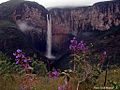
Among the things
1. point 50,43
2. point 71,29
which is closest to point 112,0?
point 71,29

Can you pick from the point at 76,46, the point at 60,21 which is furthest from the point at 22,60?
the point at 60,21

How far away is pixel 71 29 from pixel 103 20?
55.1 feet

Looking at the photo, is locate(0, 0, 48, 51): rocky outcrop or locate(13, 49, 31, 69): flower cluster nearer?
locate(13, 49, 31, 69): flower cluster

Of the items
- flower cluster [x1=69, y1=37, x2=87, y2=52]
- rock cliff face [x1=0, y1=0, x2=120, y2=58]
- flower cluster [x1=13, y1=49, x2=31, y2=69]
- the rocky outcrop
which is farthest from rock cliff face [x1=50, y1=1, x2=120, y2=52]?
flower cluster [x1=13, y1=49, x2=31, y2=69]

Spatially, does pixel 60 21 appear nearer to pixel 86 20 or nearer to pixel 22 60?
pixel 86 20

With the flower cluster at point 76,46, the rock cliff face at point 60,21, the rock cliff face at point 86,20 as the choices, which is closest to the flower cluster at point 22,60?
the flower cluster at point 76,46

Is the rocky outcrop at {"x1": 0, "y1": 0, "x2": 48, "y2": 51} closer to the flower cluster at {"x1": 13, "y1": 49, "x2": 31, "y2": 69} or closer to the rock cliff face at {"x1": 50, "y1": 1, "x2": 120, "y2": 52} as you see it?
the rock cliff face at {"x1": 50, "y1": 1, "x2": 120, "y2": 52}

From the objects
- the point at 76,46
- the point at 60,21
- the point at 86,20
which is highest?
the point at 86,20

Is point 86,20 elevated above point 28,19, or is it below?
below

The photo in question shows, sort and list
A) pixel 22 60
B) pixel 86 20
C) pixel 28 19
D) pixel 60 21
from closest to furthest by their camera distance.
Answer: pixel 22 60 → pixel 28 19 → pixel 86 20 → pixel 60 21

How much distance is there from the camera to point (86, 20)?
628 ft

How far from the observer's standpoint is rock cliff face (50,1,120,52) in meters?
182

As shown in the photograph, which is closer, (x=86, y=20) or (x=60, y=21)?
(x=86, y=20)

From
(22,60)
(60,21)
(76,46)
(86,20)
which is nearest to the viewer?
(22,60)
